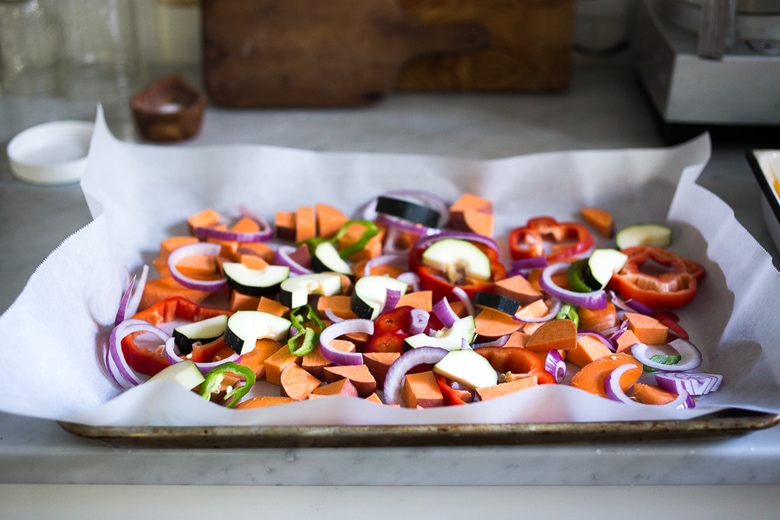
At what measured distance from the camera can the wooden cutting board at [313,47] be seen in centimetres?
167

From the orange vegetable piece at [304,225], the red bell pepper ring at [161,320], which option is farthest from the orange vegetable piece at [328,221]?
the red bell pepper ring at [161,320]

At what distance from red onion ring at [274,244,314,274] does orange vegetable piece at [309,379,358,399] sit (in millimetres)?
272

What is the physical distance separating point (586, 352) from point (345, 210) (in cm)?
50

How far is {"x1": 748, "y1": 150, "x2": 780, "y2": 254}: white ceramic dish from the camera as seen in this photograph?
1.27 m

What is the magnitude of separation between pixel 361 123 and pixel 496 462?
3.02ft

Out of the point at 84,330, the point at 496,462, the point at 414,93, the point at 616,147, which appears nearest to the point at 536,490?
the point at 496,462

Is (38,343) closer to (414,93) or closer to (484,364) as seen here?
(484,364)

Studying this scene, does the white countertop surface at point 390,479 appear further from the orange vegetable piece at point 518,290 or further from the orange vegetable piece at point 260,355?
the orange vegetable piece at point 518,290

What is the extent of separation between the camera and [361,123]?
5.60 ft

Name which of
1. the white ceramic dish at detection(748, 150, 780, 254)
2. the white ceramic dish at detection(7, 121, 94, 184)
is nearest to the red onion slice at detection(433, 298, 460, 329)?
the white ceramic dish at detection(748, 150, 780, 254)

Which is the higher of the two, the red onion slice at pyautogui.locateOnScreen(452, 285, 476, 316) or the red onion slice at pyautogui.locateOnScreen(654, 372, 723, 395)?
the red onion slice at pyautogui.locateOnScreen(654, 372, 723, 395)

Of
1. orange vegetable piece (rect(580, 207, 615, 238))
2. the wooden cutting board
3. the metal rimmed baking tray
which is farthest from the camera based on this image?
the wooden cutting board

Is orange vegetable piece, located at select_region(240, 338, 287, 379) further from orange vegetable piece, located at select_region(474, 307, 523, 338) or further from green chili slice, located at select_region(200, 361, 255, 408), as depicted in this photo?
orange vegetable piece, located at select_region(474, 307, 523, 338)

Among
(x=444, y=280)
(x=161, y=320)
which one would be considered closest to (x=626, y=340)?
(x=444, y=280)
